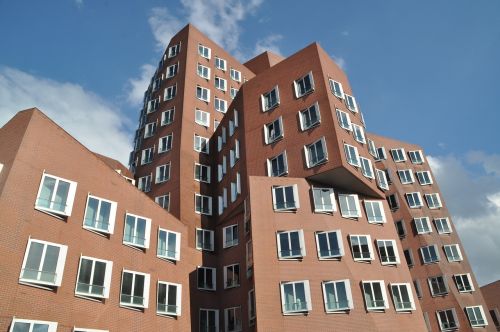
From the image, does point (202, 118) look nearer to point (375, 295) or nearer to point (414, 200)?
point (375, 295)

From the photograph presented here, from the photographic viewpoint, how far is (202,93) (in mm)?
57656

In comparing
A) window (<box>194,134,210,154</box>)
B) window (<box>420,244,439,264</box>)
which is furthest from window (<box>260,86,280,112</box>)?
window (<box>420,244,439,264</box>)

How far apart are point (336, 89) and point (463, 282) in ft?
112

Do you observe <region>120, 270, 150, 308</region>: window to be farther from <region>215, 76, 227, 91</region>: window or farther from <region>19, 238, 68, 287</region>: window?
<region>215, 76, 227, 91</region>: window

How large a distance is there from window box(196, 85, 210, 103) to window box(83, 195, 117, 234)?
27275mm

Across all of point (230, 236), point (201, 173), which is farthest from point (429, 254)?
point (201, 173)

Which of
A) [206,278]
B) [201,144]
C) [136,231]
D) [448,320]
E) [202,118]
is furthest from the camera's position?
[202,118]

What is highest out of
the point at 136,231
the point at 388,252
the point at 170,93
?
the point at 170,93

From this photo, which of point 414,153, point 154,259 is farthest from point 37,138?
point 414,153

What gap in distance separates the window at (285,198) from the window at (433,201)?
3676 centimetres

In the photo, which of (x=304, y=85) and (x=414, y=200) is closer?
(x=304, y=85)

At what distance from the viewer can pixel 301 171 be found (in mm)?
39844

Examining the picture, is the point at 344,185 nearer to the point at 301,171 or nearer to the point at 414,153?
the point at 301,171

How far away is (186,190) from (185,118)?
34.3 ft
